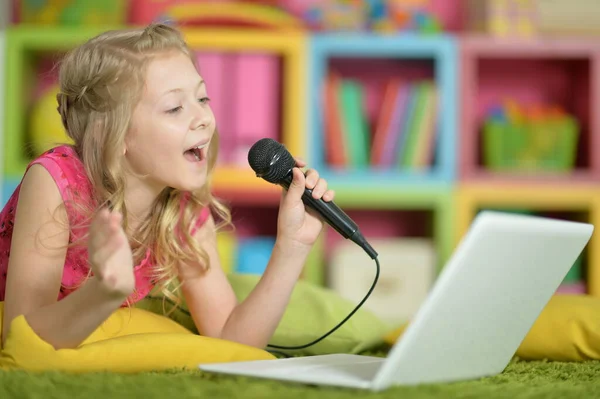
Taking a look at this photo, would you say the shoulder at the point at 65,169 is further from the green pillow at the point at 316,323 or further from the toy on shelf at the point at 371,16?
the toy on shelf at the point at 371,16

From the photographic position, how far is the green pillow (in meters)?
1.62

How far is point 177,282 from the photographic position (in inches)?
62.9

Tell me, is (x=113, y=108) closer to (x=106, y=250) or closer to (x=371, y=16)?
(x=106, y=250)

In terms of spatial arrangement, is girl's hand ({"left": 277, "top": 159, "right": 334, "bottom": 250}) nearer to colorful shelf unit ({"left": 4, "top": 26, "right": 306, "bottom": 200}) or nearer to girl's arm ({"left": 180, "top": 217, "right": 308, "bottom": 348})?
girl's arm ({"left": 180, "top": 217, "right": 308, "bottom": 348})

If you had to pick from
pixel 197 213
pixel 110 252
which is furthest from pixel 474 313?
pixel 197 213

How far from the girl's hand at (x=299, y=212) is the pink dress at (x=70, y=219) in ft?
0.84

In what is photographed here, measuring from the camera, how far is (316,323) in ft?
5.47

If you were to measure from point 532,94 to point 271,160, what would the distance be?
2.01 m

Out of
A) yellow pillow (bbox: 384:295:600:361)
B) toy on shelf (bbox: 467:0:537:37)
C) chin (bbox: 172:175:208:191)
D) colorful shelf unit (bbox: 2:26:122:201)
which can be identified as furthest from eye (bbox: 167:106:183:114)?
toy on shelf (bbox: 467:0:537:37)

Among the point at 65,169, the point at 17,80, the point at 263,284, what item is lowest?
the point at 263,284

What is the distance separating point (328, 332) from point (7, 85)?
164 centimetres

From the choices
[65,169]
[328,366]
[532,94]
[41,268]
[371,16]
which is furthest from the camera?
A: [532,94]

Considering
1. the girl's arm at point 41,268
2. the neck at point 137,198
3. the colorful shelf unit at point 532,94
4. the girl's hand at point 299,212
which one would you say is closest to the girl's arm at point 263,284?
the girl's hand at point 299,212

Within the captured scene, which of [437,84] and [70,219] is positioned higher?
[437,84]
